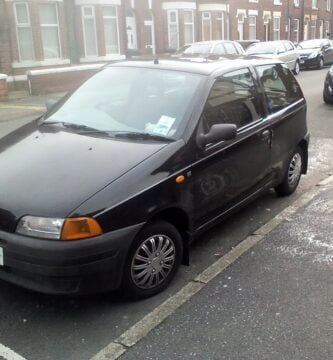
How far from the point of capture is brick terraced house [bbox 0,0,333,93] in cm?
1795

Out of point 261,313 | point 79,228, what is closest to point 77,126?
point 79,228

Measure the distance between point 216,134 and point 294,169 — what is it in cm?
207

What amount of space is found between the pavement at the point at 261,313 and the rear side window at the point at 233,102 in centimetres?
114

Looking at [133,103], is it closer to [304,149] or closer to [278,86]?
[278,86]

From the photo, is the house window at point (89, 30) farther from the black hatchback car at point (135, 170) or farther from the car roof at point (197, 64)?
the car roof at point (197, 64)

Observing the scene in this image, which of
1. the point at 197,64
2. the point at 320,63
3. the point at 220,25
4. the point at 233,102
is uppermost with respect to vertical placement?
the point at 220,25

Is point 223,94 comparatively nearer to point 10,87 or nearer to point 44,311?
point 44,311

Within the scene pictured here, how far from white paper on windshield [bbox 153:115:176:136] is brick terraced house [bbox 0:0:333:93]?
42.0ft

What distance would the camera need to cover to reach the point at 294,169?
5617 millimetres

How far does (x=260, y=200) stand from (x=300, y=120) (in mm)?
1011

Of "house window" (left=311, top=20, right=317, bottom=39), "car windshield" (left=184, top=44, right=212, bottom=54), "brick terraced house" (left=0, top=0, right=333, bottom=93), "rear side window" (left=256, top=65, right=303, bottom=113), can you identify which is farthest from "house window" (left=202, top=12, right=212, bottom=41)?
"rear side window" (left=256, top=65, right=303, bottom=113)

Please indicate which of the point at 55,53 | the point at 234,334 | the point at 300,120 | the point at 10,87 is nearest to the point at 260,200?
the point at 300,120

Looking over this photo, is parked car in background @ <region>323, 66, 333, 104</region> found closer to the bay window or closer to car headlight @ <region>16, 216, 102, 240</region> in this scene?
car headlight @ <region>16, 216, 102, 240</region>

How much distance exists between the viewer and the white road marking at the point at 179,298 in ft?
9.69
